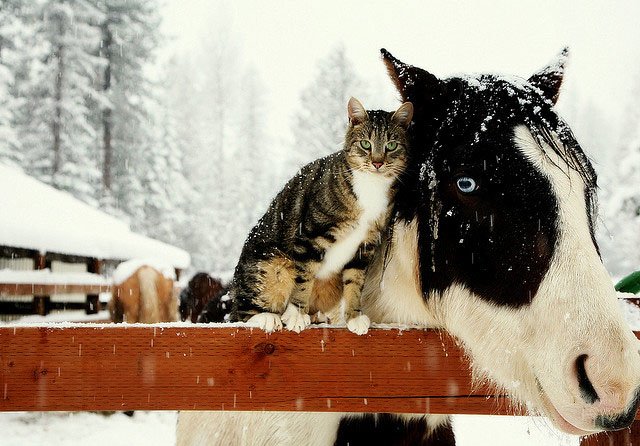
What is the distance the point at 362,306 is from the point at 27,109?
72.4ft

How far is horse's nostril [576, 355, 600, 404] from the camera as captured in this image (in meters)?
1.24

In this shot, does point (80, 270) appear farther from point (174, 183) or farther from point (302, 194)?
point (174, 183)

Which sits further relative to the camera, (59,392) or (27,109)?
(27,109)

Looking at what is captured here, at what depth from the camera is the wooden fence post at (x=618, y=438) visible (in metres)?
1.71

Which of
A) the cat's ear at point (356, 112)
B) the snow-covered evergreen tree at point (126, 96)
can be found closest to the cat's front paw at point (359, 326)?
the cat's ear at point (356, 112)

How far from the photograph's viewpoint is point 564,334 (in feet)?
4.23

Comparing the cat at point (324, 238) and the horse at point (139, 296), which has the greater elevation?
the cat at point (324, 238)

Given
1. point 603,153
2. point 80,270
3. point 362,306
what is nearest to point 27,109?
point 80,270

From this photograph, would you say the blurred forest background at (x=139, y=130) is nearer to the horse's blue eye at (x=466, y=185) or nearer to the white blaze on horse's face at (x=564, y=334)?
the horse's blue eye at (x=466, y=185)

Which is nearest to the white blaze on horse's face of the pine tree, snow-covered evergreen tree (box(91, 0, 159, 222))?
the pine tree

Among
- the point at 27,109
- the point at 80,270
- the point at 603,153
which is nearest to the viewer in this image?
the point at 80,270

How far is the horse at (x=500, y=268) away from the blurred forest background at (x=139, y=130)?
11971mm

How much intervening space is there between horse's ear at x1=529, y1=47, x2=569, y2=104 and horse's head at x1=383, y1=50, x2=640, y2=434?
207mm

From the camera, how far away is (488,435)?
17.4ft
